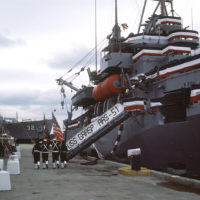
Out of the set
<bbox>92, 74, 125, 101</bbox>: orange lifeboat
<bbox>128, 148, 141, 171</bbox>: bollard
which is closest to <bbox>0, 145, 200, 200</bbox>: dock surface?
<bbox>128, 148, 141, 171</bbox>: bollard

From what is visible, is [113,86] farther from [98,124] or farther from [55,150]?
[55,150]

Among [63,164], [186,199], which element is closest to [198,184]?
[186,199]

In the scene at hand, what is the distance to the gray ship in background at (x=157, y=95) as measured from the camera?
12727mm

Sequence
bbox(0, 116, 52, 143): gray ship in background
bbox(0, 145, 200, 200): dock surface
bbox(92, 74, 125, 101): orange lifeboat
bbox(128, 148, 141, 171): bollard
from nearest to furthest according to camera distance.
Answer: bbox(0, 145, 200, 200): dock surface < bbox(128, 148, 141, 171): bollard < bbox(92, 74, 125, 101): orange lifeboat < bbox(0, 116, 52, 143): gray ship in background

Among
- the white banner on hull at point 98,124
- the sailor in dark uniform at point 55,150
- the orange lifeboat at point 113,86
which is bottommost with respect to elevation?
the sailor in dark uniform at point 55,150

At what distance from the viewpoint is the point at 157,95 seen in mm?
16219

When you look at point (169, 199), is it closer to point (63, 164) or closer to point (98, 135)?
point (63, 164)

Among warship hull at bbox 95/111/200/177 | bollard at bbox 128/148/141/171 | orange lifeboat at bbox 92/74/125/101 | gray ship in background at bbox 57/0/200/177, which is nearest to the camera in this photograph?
bollard at bbox 128/148/141/171

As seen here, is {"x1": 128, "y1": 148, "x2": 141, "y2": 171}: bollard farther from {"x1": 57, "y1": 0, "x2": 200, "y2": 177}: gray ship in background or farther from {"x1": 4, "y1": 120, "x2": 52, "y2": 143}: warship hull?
{"x1": 4, "y1": 120, "x2": 52, "y2": 143}: warship hull

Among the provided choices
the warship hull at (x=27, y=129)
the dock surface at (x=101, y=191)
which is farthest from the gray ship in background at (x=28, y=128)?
the dock surface at (x=101, y=191)

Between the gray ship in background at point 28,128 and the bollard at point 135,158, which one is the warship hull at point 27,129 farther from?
the bollard at point 135,158

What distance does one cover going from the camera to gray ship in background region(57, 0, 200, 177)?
12727 millimetres

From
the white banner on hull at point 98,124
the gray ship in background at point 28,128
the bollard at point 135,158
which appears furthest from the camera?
the gray ship in background at point 28,128

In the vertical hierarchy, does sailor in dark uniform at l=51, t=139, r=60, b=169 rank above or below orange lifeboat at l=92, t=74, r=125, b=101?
below
